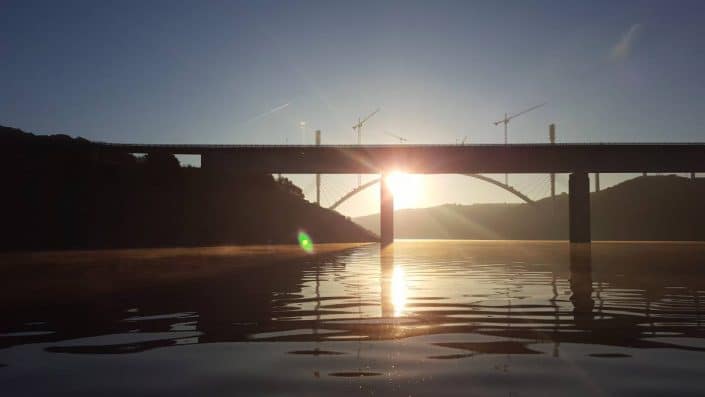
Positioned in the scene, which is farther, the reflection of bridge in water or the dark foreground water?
the reflection of bridge in water

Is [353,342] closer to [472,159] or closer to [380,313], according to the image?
[380,313]

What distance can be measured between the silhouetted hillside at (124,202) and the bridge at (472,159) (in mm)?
5846

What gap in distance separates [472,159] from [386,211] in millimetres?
29429

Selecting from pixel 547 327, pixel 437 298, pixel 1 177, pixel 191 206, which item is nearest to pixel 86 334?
pixel 547 327

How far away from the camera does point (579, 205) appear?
347 ft

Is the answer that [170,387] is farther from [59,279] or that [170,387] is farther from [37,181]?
[37,181]

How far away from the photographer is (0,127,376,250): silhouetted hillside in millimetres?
56797

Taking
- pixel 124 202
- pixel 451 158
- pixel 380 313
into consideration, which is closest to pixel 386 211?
pixel 451 158

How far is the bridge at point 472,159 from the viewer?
100 metres

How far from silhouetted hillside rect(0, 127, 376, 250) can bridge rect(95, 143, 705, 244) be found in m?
5.85

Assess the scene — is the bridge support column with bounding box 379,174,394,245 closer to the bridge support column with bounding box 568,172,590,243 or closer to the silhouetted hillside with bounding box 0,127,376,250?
the silhouetted hillside with bounding box 0,127,376,250

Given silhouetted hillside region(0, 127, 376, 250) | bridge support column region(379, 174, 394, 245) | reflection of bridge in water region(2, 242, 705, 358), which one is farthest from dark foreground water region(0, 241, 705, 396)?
bridge support column region(379, 174, 394, 245)

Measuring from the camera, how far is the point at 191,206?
76.9m

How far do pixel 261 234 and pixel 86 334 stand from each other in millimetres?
74695
